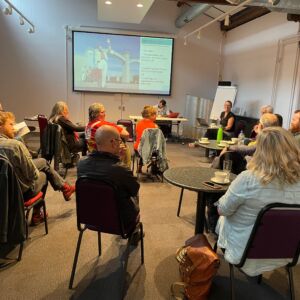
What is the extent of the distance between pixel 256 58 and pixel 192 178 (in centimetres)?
585

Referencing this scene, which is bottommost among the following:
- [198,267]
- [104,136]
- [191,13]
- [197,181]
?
[198,267]

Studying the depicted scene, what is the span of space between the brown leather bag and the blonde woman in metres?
0.13

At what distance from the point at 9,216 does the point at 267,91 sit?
236 inches

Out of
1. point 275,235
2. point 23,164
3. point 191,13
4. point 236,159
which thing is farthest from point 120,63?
point 275,235

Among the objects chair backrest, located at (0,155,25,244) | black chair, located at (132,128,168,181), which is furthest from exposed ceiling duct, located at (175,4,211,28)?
chair backrest, located at (0,155,25,244)

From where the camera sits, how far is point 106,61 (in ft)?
26.0

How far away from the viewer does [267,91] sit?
659cm

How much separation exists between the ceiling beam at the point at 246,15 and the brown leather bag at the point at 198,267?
6.06m

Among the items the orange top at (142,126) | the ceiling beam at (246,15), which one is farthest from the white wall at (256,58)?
the orange top at (142,126)

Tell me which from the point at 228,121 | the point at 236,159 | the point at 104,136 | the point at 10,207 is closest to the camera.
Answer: the point at 104,136

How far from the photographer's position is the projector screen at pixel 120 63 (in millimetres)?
7770

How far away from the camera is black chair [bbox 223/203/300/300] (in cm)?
147

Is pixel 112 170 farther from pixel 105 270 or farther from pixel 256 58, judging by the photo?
pixel 256 58

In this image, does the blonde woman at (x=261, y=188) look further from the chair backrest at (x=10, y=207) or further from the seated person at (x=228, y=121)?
the seated person at (x=228, y=121)
